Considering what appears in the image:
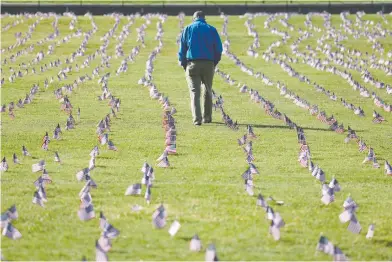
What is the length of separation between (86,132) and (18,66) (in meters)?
20.6

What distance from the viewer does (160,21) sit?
62469 millimetres

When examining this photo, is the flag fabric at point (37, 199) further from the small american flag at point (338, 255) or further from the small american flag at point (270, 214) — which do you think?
the small american flag at point (338, 255)

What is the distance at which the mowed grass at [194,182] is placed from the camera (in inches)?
460

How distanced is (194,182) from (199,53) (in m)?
7.27

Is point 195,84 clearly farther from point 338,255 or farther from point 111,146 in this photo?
point 338,255

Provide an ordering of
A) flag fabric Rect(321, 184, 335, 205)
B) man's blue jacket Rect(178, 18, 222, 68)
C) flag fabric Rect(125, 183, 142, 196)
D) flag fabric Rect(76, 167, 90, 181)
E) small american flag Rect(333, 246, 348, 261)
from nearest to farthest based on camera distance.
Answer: small american flag Rect(333, 246, 348, 261)
flag fabric Rect(321, 184, 335, 205)
flag fabric Rect(125, 183, 142, 196)
flag fabric Rect(76, 167, 90, 181)
man's blue jacket Rect(178, 18, 222, 68)

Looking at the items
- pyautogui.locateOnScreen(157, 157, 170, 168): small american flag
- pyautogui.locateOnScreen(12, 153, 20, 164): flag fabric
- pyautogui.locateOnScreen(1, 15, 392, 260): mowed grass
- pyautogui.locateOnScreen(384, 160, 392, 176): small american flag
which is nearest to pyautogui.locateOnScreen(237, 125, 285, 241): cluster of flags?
pyautogui.locateOnScreen(1, 15, 392, 260): mowed grass

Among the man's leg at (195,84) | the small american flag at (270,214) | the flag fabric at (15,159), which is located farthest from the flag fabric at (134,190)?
the man's leg at (195,84)

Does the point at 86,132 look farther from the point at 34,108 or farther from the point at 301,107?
the point at 301,107

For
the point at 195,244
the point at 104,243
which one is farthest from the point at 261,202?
the point at 104,243

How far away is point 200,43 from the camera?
2270 centimetres

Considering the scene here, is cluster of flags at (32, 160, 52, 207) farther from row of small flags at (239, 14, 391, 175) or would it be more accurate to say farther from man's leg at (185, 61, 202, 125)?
man's leg at (185, 61, 202, 125)

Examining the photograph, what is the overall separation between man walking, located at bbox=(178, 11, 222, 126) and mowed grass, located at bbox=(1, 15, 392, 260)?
33.5 inches

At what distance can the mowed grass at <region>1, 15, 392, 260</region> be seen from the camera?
38.3 ft
